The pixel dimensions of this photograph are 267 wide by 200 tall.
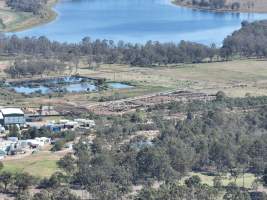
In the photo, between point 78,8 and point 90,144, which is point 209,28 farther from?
point 90,144

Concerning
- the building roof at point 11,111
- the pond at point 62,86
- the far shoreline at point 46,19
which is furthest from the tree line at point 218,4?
the building roof at point 11,111

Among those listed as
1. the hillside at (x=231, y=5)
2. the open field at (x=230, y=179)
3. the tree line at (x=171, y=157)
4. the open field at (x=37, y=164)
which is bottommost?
the open field at (x=230, y=179)

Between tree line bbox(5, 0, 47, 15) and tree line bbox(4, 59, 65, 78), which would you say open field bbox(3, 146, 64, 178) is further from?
tree line bbox(5, 0, 47, 15)

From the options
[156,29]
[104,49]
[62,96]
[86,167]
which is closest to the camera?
[86,167]

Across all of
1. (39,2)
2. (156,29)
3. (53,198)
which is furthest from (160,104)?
(39,2)

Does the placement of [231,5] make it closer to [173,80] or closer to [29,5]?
[29,5]

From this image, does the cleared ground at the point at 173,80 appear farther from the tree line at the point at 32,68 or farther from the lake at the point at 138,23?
the lake at the point at 138,23

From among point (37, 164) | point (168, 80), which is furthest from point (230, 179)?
point (168, 80)
